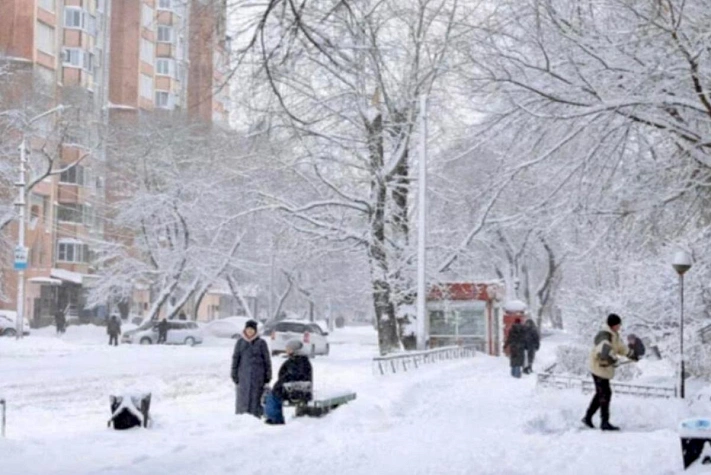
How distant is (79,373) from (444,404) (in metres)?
16.2

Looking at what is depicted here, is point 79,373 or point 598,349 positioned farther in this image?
point 79,373

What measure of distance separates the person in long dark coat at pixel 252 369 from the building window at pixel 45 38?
55806mm

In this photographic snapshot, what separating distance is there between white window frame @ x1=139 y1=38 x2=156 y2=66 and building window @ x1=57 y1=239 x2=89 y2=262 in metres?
17.1

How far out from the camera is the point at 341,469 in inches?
463

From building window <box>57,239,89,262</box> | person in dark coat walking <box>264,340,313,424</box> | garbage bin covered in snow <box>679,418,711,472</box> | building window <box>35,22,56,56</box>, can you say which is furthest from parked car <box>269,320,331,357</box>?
garbage bin covered in snow <box>679,418,711,472</box>

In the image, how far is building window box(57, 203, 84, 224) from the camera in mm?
73938

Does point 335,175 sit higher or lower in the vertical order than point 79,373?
higher

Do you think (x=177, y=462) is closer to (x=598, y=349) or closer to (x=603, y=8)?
(x=598, y=349)

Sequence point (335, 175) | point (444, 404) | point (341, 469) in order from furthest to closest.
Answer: point (335, 175) → point (444, 404) → point (341, 469)

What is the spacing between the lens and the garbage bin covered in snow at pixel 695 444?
11438 mm

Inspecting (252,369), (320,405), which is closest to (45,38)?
(252,369)

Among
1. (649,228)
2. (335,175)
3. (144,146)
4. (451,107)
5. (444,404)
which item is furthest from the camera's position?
(144,146)

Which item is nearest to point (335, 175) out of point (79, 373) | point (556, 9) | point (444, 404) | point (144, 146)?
point (79, 373)

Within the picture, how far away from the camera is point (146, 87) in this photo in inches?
3386
